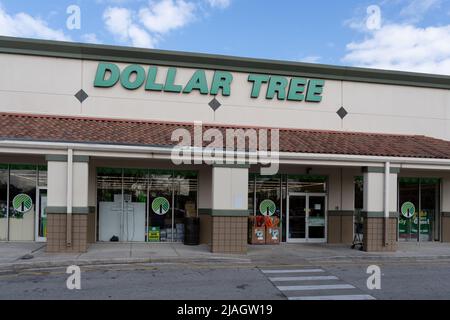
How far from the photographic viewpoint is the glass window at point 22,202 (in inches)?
610

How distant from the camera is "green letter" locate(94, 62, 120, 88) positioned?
648 inches

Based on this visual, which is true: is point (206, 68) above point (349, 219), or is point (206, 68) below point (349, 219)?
above

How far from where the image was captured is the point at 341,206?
1695 centimetres

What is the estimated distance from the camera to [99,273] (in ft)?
35.3

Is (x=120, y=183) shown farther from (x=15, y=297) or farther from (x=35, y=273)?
(x=15, y=297)

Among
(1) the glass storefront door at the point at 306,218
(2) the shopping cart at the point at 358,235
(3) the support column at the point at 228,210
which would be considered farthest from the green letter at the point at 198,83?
(2) the shopping cart at the point at 358,235

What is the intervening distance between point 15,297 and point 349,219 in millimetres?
12001

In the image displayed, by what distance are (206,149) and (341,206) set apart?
6.19m

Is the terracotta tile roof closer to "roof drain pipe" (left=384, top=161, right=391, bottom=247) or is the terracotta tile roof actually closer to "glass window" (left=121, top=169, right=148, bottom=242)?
"roof drain pipe" (left=384, top=161, right=391, bottom=247)

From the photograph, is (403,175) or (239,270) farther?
(403,175)

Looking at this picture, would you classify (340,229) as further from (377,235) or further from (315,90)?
(315,90)

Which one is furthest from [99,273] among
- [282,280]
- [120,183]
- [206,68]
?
[206,68]
